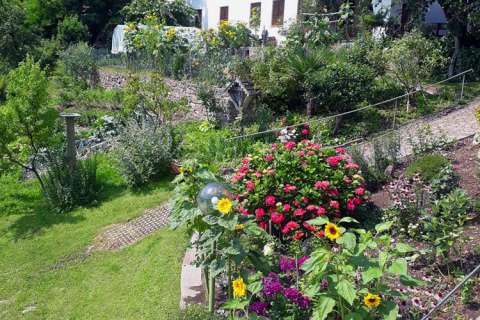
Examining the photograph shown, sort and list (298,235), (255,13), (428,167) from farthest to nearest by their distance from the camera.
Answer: (255,13) → (428,167) → (298,235)

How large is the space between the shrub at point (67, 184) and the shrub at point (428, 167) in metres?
5.77

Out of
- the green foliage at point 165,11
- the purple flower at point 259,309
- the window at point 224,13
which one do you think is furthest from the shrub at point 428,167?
the window at point 224,13

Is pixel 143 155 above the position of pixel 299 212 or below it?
below

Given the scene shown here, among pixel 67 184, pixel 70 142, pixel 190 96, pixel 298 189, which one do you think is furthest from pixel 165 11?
pixel 298 189

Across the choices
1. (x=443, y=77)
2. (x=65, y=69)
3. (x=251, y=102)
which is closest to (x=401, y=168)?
(x=251, y=102)

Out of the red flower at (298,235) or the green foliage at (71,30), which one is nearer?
the red flower at (298,235)

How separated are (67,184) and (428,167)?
633 centimetres

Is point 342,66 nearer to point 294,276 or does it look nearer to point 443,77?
point 443,77

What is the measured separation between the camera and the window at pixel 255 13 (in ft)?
74.2

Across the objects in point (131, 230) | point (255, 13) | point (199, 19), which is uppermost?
point (255, 13)

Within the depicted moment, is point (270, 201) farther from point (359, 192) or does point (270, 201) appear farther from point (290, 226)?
point (359, 192)

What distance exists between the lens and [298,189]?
5.52 meters

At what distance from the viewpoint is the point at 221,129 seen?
11305mm

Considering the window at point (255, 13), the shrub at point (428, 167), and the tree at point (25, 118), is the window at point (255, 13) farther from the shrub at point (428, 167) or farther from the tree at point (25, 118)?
the shrub at point (428, 167)
